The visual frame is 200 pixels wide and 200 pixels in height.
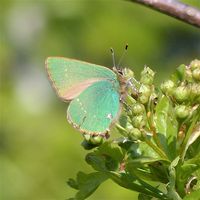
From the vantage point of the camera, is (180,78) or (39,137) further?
(39,137)

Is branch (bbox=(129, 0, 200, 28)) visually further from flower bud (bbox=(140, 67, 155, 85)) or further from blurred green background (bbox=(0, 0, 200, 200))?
blurred green background (bbox=(0, 0, 200, 200))

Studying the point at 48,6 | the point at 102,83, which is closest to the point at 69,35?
the point at 48,6

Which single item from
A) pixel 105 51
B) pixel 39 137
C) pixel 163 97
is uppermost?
pixel 163 97

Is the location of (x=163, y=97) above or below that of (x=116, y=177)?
above

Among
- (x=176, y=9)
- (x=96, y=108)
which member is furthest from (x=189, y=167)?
(x=176, y=9)

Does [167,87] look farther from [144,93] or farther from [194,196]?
[194,196]

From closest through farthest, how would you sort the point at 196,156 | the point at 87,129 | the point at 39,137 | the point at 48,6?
1. the point at 196,156
2. the point at 87,129
3. the point at 39,137
4. the point at 48,6

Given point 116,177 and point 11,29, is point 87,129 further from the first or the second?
point 11,29
